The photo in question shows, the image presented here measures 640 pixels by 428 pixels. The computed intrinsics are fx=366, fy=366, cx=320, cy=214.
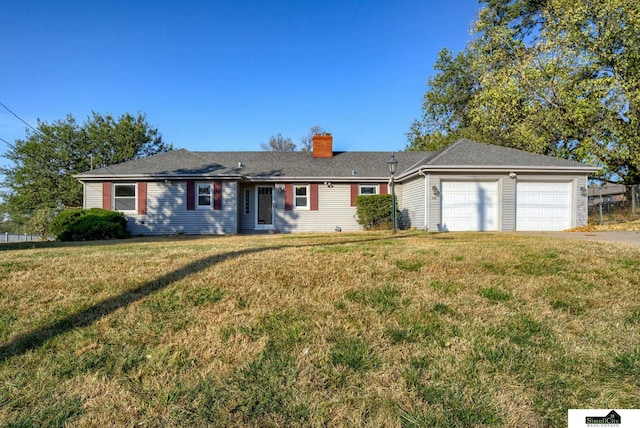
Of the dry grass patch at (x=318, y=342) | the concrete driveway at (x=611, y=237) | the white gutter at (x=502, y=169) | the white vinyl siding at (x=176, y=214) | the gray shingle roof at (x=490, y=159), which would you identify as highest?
the gray shingle roof at (x=490, y=159)

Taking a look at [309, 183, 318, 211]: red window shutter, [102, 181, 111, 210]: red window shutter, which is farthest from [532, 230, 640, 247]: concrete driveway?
[102, 181, 111, 210]: red window shutter

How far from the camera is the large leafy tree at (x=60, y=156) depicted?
27859 millimetres

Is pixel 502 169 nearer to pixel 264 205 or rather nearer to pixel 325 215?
pixel 325 215

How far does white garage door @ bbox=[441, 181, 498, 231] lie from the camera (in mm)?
13312

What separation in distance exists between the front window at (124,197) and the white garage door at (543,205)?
49.8 feet

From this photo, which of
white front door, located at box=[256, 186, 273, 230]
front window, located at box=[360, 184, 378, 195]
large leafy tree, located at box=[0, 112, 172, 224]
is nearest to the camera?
front window, located at box=[360, 184, 378, 195]

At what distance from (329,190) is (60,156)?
24335 mm

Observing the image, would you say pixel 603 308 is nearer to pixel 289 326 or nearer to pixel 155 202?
pixel 289 326

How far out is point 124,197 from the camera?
15.3 meters

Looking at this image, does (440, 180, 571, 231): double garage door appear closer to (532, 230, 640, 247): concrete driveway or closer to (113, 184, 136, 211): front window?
(532, 230, 640, 247): concrete driveway

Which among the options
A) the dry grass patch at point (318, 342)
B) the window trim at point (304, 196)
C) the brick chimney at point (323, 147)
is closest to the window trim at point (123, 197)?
the window trim at point (304, 196)

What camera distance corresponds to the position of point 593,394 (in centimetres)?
235

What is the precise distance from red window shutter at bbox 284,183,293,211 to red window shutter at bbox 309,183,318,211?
833 millimetres

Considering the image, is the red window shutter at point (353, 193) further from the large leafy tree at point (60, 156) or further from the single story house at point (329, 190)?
the large leafy tree at point (60, 156)
